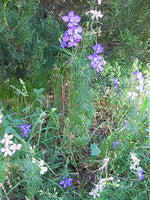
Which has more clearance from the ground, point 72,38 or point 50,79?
point 72,38

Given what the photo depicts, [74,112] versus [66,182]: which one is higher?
[74,112]

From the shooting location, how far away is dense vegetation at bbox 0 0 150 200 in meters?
1.55

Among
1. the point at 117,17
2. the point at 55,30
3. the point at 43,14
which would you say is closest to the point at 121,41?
the point at 117,17

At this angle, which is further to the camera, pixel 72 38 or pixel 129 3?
pixel 129 3

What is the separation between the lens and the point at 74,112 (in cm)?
187

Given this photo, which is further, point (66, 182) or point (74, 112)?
point (74, 112)

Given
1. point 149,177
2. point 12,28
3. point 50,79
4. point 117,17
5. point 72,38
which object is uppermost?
point 117,17

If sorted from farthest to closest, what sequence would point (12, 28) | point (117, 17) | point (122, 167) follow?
point (117, 17) < point (12, 28) < point (122, 167)

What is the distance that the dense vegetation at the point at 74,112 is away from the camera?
155 centimetres

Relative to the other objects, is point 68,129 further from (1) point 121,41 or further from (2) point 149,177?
(1) point 121,41

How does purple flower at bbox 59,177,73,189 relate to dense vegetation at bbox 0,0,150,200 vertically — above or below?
below

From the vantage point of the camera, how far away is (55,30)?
227cm

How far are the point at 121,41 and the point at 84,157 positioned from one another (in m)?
1.33

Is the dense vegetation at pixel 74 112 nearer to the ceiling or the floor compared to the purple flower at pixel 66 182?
nearer to the ceiling
